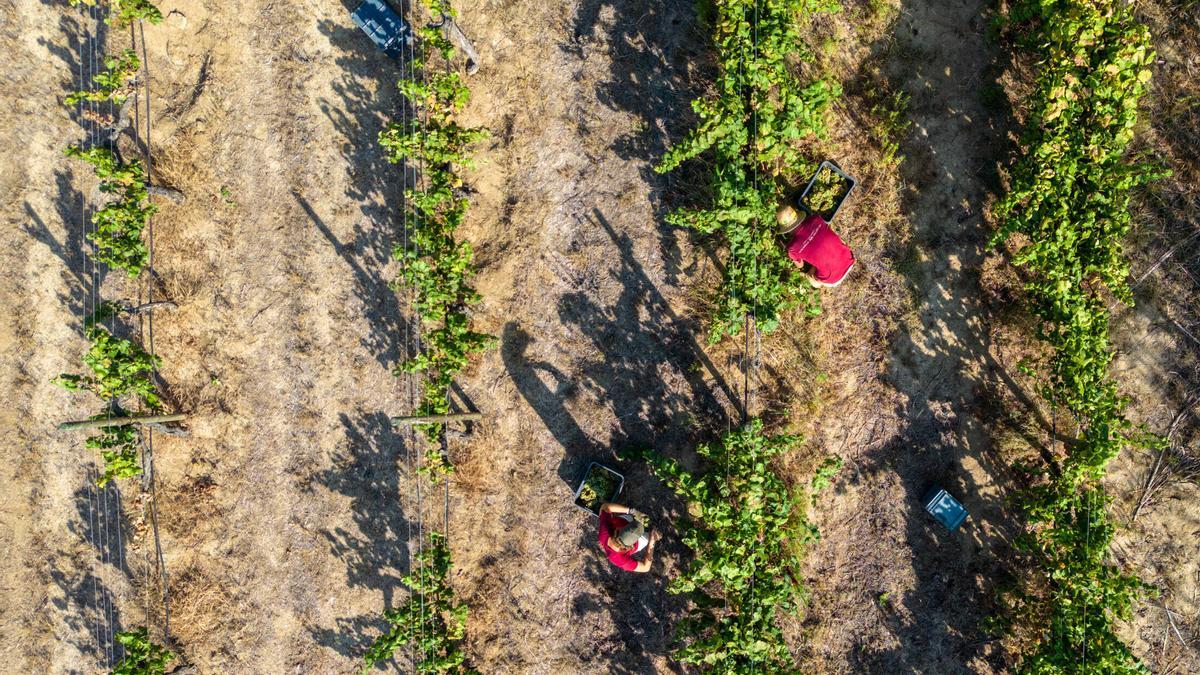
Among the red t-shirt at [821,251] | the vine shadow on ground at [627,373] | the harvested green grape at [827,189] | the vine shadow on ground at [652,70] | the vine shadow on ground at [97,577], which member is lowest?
the vine shadow on ground at [97,577]

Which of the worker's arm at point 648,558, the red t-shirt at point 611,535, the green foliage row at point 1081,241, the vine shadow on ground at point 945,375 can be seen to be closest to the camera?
the green foliage row at point 1081,241

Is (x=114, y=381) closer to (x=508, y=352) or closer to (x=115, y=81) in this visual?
(x=115, y=81)

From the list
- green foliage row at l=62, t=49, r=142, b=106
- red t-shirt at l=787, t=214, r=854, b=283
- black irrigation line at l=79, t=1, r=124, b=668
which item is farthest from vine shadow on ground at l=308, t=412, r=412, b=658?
red t-shirt at l=787, t=214, r=854, b=283

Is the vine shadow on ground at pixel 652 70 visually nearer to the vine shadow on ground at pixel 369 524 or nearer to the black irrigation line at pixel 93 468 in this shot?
the vine shadow on ground at pixel 369 524

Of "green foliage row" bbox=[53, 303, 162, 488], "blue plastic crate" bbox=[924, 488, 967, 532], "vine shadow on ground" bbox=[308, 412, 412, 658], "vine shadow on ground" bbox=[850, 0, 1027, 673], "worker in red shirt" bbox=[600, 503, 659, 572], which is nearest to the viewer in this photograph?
"worker in red shirt" bbox=[600, 503, 659, 572]

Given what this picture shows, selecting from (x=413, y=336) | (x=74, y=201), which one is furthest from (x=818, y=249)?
(x=74, y=201)

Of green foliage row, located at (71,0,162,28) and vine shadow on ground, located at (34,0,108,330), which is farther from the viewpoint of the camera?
vine shadow on ground, located at (34,0,108,330)

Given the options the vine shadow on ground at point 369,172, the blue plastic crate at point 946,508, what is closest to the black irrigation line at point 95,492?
the vine shadow on ground at point 369,172

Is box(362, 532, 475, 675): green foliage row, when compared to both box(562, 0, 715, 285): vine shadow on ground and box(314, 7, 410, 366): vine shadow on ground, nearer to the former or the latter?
box(314, 7, 410, 366): vine shadow on ground
